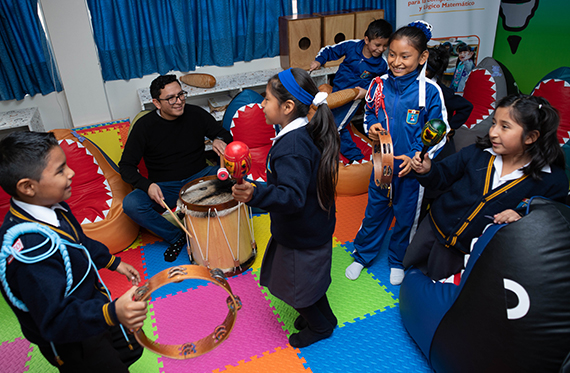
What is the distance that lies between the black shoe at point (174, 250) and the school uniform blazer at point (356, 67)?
1971 mm

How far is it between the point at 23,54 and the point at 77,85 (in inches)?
17.8

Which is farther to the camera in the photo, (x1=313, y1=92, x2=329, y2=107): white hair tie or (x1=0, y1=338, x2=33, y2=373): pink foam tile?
(x1=0, y1=338, x2=33, y2=373): pink foam tile

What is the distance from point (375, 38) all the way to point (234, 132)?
4.75 feet

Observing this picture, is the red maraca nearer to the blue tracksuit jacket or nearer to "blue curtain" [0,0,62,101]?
the blue tracksuit jacket

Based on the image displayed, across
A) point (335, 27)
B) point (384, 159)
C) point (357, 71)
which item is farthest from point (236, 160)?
point (335, 27)

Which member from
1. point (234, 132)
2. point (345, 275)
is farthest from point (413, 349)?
point (234, 132)

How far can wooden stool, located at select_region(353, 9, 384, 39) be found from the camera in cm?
395

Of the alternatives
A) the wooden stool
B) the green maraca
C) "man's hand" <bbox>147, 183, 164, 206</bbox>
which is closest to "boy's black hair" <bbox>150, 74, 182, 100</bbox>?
"man's hand" <bbox>147, 183, 164, 206</bbox>

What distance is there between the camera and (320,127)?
1.55m

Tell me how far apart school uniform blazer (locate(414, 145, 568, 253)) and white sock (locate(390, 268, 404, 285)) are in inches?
21.0

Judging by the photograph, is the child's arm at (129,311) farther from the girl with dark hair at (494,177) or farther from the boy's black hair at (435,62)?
the boy's black hair at (435,62)

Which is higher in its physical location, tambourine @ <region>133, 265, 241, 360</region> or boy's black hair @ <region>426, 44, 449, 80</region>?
boy's black hair @ <region>426, 44, 449, 80</region>

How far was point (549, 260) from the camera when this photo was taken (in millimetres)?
1410

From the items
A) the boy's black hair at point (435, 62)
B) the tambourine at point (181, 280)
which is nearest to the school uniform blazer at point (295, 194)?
the tambourine at point (181, 280)
